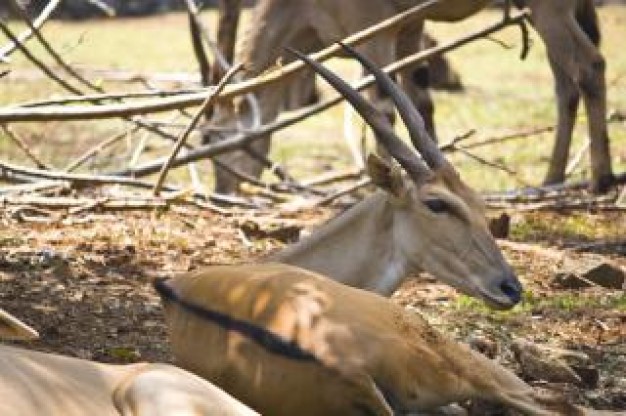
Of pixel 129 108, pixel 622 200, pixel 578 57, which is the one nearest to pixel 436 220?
pixel 129 108

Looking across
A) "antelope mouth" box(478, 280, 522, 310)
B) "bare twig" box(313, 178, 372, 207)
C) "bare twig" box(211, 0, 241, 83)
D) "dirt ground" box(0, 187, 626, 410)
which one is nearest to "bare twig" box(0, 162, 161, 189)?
"dirt ground" box(0, 187, 626, 410)

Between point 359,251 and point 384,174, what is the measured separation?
24 centimetres

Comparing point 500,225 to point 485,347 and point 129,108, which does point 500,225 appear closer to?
point 129,108

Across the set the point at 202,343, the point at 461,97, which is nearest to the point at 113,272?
the point at 202,343

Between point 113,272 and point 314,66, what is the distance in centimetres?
112

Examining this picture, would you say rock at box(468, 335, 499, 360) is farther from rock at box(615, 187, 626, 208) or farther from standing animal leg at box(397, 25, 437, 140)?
standing animal leg at box(397, 25, 437, 140)

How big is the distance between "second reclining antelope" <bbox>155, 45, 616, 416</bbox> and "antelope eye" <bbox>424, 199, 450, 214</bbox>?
0.96 metres

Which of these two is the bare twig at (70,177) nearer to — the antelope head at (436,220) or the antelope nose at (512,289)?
the antelope head at (436,220)

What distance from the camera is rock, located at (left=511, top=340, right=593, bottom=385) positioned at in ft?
14.1

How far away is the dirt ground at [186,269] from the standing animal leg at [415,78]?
67.0 inches

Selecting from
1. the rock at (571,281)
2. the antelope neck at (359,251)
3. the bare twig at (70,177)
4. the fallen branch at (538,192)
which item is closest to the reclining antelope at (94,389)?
the antelope neck at (359,251)

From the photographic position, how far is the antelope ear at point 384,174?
480 centimetres

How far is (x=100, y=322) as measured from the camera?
4.78m

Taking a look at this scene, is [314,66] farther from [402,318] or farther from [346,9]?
[346,9]
